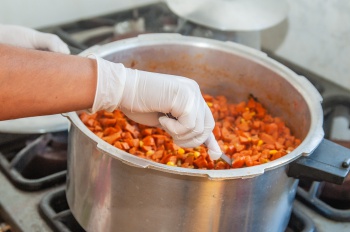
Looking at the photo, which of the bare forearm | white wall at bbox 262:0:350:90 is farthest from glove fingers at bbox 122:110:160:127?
white wall at bbox 262:0:350:90

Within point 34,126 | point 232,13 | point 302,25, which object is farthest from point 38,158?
point 302,25

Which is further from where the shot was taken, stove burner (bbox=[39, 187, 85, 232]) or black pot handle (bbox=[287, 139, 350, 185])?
stove burner (bbox=[39, 187, 85, 232])

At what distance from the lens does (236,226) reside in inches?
31.0

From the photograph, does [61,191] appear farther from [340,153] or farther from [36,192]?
[340,153]

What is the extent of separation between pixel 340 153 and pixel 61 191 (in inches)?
20.4

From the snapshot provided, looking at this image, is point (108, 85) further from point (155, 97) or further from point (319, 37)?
point (319, 37)

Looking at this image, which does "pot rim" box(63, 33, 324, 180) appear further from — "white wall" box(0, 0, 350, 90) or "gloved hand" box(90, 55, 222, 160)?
"white wall" box(0, 0, 350, 90)

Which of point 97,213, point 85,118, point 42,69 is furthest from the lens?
point 85,118

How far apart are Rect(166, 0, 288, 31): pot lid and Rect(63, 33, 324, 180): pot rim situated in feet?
0.67

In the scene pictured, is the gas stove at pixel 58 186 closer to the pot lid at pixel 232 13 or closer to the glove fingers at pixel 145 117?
the pot lid at pixel 232 13

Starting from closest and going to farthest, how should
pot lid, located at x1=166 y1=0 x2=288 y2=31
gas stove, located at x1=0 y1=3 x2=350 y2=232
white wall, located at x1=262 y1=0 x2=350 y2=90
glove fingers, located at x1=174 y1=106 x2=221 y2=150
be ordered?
glove fingers, located at x1=174 y1=106 x2=221 y2=150 < gas stove, located at x1=0 y1=3 x2=350 y2=232 < pot lid, located at x1=166 y1=0 x2=288 y2=31 < white wall, located at x1=262 y1=0 x2=350 y2=90

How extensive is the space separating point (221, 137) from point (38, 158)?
39 centimetres

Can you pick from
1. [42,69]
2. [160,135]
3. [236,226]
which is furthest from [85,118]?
[236,226]

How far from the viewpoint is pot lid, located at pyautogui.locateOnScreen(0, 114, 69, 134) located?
112 cm
